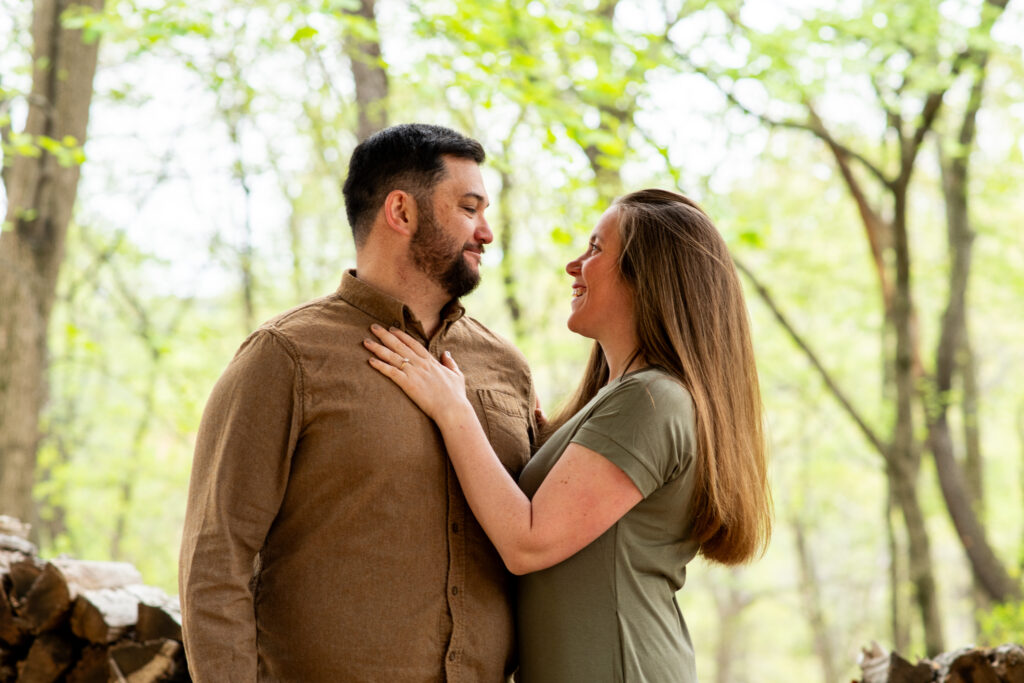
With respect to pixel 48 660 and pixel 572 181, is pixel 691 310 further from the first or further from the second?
pixel 572 181

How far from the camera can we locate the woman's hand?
7.16ft

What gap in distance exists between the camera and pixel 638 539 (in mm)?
2201

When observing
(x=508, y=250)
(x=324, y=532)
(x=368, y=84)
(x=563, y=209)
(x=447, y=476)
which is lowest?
(x=324, y=532)

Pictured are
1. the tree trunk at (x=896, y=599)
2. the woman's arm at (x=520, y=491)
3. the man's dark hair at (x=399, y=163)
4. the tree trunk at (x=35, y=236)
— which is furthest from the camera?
the tree trunk at (x=896, y=599)

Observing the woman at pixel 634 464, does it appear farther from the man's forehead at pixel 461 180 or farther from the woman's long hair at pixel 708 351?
the man's forehead at pixel 461 180

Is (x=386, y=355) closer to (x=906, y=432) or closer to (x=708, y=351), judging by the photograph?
(x=708, y=351)

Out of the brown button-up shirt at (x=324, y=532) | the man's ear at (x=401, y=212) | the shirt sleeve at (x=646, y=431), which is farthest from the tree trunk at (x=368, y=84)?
the shirt sleeve at (x=646, y=431)

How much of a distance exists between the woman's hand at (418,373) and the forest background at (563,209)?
1952mm

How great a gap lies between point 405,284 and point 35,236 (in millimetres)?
3796

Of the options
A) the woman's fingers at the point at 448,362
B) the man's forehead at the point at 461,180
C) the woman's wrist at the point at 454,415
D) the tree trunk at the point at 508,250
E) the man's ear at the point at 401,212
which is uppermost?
the tree trunk at the point at 508,250

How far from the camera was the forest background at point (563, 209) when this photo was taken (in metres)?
5.41

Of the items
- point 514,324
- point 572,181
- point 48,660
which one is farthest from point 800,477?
point 48,660

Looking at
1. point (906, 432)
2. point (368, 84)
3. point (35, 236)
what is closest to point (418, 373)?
point (35, 236)

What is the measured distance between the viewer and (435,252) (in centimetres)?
230
